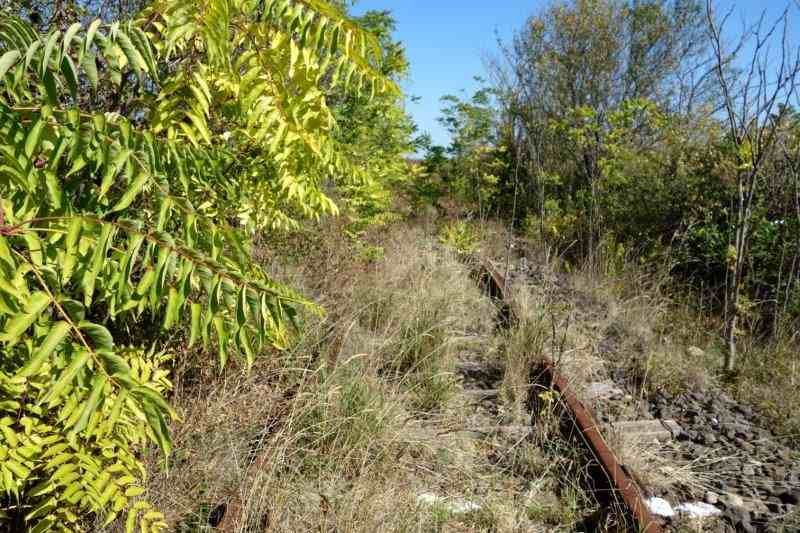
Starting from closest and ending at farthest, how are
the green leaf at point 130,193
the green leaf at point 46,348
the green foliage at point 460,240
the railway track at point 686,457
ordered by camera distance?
1. the green leaf at point 46,348
2. the green leaf at point 130,193
3. the railway track at point 686,457
4. the green foliage at point 460,240

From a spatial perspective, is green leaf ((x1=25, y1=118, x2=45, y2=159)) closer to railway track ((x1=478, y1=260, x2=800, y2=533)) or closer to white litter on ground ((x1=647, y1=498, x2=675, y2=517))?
railway track ((x1=478, y1=260, x2=800, y2=533))

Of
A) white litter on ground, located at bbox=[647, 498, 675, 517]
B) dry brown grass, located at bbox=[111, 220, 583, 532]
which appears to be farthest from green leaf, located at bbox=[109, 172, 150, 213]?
white litter on ground, located at bbox=[647, 498, 675, 517]

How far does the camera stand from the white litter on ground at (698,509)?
3643 millimetres

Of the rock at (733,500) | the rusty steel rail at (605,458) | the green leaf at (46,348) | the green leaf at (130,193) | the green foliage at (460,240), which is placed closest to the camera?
the green leaf at (46,348)

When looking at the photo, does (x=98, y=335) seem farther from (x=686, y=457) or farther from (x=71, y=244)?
(x=686, y=457)

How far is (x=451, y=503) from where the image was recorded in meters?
3.58

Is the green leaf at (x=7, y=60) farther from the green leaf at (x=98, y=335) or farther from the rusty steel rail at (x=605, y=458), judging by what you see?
the rusty steel rail at (x=605, y=458)

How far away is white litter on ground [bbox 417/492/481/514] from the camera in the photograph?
3484 millimetres

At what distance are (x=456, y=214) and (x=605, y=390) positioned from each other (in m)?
7.40

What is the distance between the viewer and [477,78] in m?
14.1

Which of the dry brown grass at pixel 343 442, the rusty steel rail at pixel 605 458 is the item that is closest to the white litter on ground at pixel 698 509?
the rusty steel rail at pixel 605 458

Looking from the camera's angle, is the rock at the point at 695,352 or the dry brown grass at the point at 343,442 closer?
the dry brown grass at the point at 343,442

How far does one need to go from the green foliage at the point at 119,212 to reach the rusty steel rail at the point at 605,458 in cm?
226

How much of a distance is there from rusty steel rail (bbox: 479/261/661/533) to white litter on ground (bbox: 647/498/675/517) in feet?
0.27
